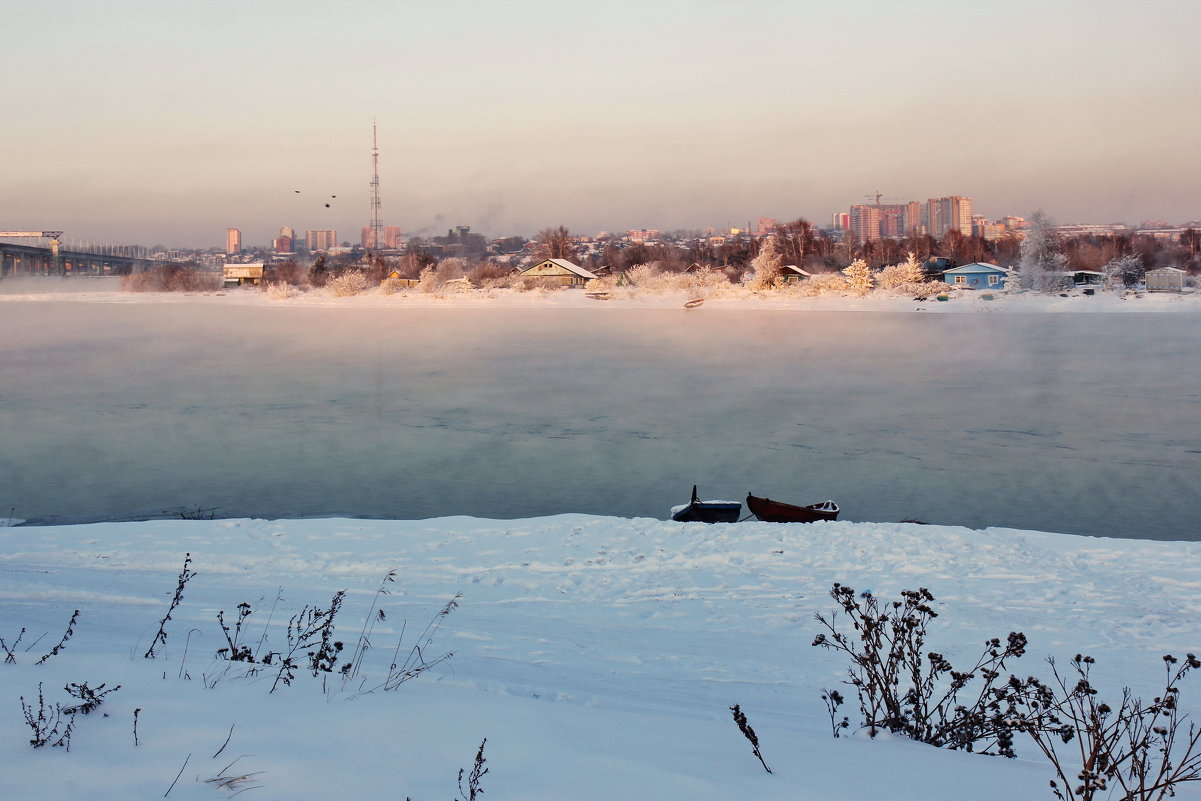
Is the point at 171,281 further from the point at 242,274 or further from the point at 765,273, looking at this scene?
the point at 765,273

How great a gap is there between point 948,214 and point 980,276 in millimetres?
80259

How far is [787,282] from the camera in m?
68.2

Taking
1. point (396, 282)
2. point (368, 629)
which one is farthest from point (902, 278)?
point (368, 629)

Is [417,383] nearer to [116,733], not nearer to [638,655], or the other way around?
[638,655]

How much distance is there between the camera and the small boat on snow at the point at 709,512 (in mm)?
9984

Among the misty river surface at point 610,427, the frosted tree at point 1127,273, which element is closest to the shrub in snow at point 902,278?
the frosted tree at point 1127,273

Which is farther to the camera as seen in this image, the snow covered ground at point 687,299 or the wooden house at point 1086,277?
the wooden house at point 1086,277

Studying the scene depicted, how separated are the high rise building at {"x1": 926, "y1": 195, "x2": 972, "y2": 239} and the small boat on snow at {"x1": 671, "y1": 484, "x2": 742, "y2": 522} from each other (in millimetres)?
134613

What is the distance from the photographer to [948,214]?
139125 millimetres

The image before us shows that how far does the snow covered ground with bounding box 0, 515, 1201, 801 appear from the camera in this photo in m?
2.64

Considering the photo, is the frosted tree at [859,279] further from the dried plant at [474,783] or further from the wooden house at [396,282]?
the dried plant at [474,783]

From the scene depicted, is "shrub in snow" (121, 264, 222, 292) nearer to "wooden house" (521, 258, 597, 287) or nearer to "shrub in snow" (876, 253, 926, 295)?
"wooden house" (521, 258, 597, 287)

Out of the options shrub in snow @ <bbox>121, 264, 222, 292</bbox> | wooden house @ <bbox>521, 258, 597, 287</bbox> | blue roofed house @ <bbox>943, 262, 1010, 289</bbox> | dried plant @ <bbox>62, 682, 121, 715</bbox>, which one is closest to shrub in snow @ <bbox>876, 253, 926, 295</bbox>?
blue roofed house @ <bbox>943, 262, 1010, 289</bbox>

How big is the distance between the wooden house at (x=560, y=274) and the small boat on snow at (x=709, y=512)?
66145mm
